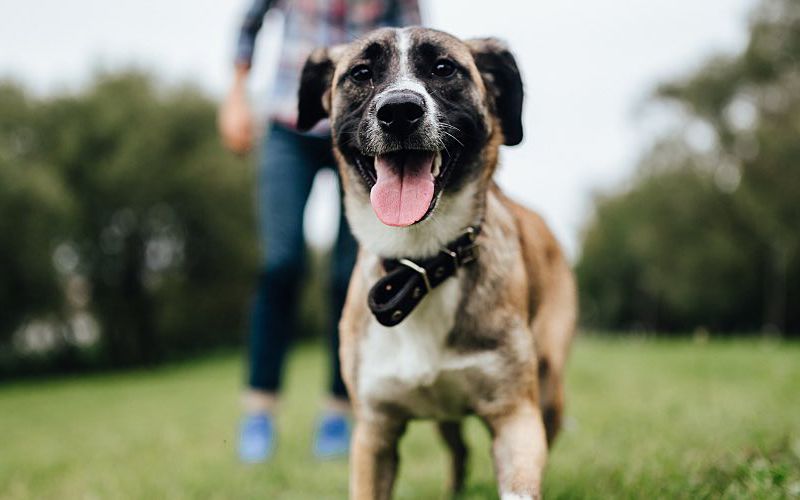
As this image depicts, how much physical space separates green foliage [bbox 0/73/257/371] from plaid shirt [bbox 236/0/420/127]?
20605 mm

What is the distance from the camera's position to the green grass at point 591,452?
2785 mm

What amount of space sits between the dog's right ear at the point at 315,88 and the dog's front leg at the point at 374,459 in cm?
124

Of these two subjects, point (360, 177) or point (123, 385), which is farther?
point (123, 385)

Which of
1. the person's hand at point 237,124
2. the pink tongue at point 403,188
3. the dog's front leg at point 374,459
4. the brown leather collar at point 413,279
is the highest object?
the person's hand at point 237,124

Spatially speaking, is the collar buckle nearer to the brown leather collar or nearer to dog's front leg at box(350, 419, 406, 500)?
the brown leather collar

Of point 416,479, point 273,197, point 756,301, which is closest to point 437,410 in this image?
point 416,479

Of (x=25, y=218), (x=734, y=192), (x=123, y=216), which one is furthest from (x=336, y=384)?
(x=734, y=192)

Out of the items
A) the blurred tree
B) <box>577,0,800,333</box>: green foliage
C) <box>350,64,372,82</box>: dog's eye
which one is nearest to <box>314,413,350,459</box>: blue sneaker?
<box>350,64,372,82</box>: dog's eye

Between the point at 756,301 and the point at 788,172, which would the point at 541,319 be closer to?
the point at 788,172

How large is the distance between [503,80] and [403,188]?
694mm

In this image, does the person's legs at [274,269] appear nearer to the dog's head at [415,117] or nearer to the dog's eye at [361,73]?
the dog's head at [415,117]

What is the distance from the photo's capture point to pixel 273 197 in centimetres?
387

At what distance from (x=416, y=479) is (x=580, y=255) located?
54047 mm

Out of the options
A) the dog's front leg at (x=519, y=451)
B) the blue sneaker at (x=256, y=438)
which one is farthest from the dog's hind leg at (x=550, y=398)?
the blue sneaker at (x=256, y=438)
